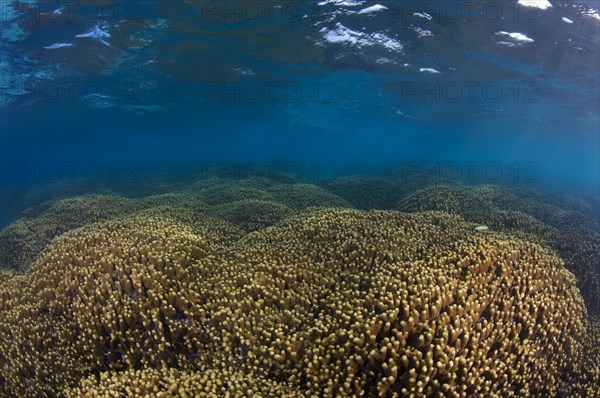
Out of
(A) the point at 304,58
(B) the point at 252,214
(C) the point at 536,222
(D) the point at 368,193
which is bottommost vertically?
(D) the point at 368,193

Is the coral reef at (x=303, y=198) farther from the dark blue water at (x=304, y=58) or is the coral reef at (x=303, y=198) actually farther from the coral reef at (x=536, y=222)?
the dark blue water at (x=304, y=58)

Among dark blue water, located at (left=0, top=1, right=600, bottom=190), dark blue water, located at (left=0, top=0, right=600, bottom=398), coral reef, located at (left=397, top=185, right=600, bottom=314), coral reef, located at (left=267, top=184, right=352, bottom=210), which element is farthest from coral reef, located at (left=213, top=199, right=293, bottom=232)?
dark blue water, located at (left=0, top=1, right=600, bottom=190)

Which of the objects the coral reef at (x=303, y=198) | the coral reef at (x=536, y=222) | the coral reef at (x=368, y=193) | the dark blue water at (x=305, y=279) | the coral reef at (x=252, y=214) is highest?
the dark blue water at (x=305, y=279)

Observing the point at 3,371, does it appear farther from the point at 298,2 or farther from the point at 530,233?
the point at 298,2

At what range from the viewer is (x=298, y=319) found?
5125mm

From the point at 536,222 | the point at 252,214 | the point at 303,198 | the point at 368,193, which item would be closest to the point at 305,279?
the point at 252,214

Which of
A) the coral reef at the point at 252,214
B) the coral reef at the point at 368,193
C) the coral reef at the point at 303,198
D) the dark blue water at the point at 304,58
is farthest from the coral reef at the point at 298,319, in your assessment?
the dark blue water at the point at 304,58

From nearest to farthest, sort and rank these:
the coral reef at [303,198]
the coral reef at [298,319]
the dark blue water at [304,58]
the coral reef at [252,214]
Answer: the coral reef at [298,319]
the coral reef at [252,214]
the coral reef at [303,198]
the dark blue water at [304,58]

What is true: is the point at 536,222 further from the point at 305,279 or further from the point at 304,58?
the point at 304,58

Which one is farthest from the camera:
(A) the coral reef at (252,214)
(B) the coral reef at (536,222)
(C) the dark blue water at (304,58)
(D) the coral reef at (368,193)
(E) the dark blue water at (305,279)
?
(C) the dark blue water at (304,58)

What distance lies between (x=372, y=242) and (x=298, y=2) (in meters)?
16.8

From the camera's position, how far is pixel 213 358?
4.74m

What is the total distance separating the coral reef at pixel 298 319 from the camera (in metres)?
4.18

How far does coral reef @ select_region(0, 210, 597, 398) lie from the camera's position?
13.7 ft
